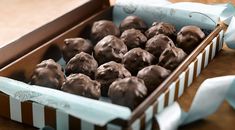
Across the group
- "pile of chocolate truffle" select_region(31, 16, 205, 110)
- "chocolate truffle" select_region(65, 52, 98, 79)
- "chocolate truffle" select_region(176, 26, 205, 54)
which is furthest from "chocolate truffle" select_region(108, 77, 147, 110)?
"chocolate truffle" select_region(176, 26, 205, 54)

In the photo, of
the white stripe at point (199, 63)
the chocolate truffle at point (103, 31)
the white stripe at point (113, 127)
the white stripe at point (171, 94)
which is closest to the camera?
the white stripe at point (113, 127)

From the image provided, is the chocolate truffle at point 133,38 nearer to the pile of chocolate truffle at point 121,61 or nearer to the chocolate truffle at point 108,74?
the pile of chocolate truffle at point 121,61

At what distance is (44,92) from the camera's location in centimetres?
71

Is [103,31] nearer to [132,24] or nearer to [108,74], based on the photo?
[132,24]

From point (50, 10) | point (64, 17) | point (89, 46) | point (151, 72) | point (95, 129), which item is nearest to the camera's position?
point (95, 129)

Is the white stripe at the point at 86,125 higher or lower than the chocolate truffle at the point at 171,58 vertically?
lower

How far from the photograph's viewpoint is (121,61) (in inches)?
34.1

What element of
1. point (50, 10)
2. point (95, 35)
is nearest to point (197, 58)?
point (95, 35)

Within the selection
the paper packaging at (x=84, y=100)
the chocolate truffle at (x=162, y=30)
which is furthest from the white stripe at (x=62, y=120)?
the chocolate truffle at (x=162, y=30)

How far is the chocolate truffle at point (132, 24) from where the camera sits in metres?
1.00

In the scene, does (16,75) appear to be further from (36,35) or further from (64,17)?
(64,17)

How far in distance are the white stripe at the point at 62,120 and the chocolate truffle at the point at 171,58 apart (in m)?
0.23

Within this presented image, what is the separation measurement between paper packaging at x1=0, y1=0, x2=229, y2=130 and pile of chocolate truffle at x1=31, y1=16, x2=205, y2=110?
0.08 feet

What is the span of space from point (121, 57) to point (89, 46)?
75mm
